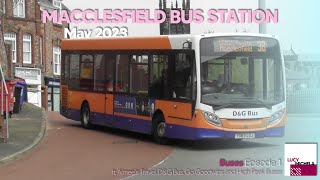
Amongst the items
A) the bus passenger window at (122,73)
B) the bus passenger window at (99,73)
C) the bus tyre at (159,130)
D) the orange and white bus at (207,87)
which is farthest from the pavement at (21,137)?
the bus tyre at (159,130)

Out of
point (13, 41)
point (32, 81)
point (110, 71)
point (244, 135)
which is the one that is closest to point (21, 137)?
point (110, 71)

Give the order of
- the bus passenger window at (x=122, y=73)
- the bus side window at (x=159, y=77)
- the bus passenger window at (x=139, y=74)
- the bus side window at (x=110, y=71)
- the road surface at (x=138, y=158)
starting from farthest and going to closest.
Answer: the bus side window at (x=110, y=71) → the bus passenger window at (x=122, y=73) → the bus passenger window at (x=139, y=74) → the bus side window at (x=159, y=77) → the road surface at (x=138, y=158)

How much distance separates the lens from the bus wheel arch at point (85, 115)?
62.1 feet

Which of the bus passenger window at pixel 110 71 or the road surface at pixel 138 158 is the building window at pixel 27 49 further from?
the road surface at pixel 138 158

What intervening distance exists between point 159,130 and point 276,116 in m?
2.97

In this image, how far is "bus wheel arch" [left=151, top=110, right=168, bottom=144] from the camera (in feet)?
47.5

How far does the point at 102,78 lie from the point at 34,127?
2.65m

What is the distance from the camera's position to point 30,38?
144 feet

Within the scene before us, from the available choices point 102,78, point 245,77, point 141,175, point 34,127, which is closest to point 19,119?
point 34,127

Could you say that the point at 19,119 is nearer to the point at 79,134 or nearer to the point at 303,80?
the point at 79,134

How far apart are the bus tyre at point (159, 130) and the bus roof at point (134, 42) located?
1.81m

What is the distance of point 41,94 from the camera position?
147 ft

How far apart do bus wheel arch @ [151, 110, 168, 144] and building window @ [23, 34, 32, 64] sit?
30.3 metres

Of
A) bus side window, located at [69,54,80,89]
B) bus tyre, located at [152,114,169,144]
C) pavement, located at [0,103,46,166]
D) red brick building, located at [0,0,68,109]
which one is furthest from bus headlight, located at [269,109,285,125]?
red brick building, located at [0,0,68,109]
